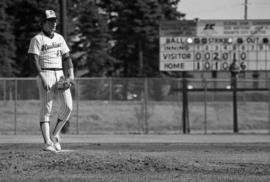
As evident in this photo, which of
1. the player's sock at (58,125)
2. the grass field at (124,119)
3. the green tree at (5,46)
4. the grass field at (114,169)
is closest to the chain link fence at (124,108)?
the grass field at (124,119)

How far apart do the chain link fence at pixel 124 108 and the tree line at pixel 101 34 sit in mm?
20537

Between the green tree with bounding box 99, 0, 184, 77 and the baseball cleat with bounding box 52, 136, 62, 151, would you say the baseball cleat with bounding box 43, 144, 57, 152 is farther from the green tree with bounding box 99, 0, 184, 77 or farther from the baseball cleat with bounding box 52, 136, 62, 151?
the green tree with bounding box 99, 0, 184, 77

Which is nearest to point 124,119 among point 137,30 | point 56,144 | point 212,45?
point 212,45

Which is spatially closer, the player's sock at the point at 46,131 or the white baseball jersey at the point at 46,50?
the white baseball jersey at the point at 46,50

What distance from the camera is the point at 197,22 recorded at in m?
27.9

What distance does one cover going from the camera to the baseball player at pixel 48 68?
10617mm

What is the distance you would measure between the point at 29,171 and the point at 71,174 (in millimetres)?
634

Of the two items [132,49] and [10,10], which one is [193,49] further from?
[132,49]

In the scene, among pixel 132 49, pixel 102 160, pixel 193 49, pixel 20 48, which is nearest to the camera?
pixel 102 160

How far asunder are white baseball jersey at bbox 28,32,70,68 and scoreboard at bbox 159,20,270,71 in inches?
670

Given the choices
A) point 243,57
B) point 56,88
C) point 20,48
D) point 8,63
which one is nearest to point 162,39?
point 243,57

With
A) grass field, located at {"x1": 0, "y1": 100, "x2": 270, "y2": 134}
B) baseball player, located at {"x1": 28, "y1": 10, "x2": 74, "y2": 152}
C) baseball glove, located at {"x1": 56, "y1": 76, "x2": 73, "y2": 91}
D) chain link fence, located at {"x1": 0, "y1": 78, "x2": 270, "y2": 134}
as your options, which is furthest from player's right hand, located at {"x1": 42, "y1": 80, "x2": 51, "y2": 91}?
grass field, located at {"x1": 0, "y1": 100, "x2": 270, "y2": 134}

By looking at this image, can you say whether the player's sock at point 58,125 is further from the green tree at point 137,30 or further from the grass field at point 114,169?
the green tree at point 137,30

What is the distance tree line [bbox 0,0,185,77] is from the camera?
52.1m
